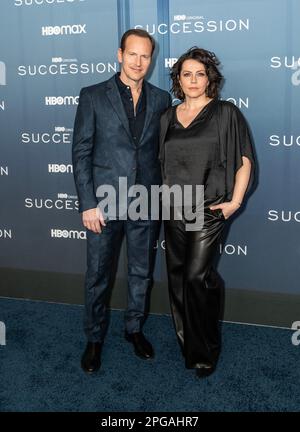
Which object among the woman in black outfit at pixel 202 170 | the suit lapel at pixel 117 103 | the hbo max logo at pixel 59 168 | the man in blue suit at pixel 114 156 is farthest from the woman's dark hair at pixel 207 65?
the hbo max logo at pixel 59 168

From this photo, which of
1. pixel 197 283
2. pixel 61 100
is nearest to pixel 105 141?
pixel 197 283

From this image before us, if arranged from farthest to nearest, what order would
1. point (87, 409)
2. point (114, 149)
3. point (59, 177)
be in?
point (59, 177) < point (114, 149) < point (87, 409)

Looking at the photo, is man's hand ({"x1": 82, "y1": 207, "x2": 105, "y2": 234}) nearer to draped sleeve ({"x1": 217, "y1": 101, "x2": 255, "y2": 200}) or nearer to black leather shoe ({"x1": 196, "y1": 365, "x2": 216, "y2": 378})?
draped sleeve ({"x1": 217, "y1": 101, "x2": 255, "y2": 200})

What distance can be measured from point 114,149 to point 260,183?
103 centimetres

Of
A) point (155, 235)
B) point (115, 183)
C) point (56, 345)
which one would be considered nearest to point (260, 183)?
point (155, 235)

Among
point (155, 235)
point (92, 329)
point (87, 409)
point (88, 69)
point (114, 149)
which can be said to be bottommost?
point (87, 409)

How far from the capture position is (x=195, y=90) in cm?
227

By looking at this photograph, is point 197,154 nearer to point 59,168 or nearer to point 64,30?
point 59,168

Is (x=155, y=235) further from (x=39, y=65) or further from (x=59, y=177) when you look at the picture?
(x=39, y=65)

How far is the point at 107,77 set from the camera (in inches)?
120

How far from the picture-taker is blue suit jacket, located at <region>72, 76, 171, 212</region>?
2.34 meters

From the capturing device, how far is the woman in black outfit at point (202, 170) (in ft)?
7.40

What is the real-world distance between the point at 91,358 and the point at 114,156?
3.53 ft

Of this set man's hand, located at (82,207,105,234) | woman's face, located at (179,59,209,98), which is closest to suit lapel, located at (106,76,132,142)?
woman's face, located at (179,59,209,98)
